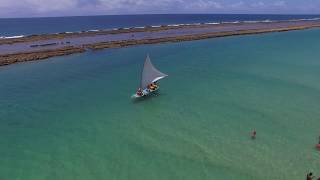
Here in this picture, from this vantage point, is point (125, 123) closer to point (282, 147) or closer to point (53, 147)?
point (53, 147)

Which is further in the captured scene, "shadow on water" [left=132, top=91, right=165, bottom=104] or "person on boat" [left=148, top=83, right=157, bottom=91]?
"person on boat" [left=148, top=83, right=157, bottom=91]

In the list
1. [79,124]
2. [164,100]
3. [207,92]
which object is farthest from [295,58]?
[79,124]

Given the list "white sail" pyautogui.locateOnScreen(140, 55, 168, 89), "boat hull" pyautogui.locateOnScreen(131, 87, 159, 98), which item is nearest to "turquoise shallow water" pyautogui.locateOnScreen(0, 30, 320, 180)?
"boat hull" pyautogui.locateOnScreen(131, 87, 159, 98)

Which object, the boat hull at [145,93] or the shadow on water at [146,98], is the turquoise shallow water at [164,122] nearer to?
the shadow on water at [146,98]

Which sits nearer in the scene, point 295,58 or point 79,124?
point 79,124

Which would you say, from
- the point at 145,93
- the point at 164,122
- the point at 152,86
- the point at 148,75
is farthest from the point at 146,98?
the point at 164,122

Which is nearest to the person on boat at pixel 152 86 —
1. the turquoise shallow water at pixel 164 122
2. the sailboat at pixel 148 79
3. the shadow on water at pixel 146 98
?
the sailboat at pixel 148 79

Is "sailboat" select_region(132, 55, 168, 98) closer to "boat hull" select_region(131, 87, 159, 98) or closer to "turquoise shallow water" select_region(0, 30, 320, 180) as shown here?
"boat hull" select_region(131, 87, 159, 98)

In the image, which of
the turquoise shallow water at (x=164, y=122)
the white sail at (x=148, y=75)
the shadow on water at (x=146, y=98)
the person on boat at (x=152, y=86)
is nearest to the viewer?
A: the turquoise shallow water at (x=164, y=122)
